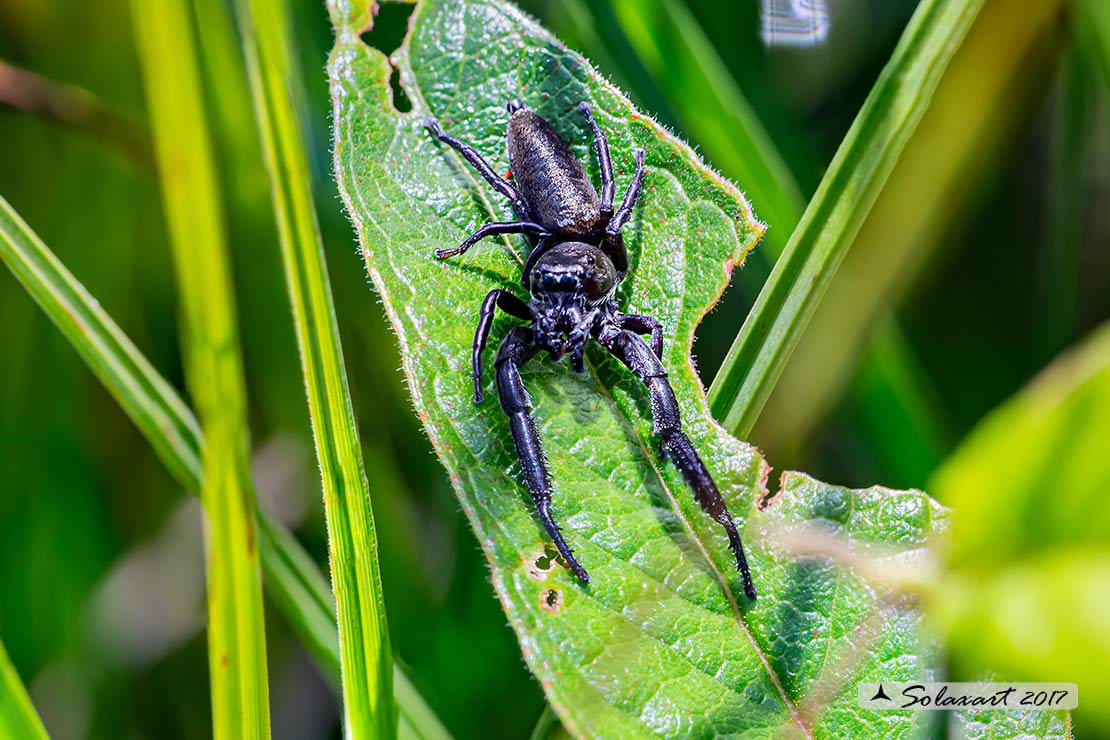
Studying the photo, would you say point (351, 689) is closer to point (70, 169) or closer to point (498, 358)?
point (498, 358)

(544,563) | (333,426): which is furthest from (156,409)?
(544,563)

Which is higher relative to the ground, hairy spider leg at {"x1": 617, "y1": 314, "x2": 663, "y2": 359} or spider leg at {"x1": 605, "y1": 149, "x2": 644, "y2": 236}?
spider leg at {"x1": 605, "y1": 149, "x2": 644, "y2": 236}

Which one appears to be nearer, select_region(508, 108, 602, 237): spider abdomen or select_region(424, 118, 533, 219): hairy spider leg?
select_region(424, 118, 533, 219): hairy spider leg

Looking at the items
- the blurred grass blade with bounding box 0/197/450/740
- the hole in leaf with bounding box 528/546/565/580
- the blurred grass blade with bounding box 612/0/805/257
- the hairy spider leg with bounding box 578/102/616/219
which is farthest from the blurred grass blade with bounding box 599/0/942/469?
the blurred grass blade with bounding box 0/197/450/740

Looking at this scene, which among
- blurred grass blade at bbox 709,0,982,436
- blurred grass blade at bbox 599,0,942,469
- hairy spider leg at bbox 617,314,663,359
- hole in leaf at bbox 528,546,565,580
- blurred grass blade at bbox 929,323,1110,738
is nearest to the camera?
blurred grass blade at bbox 929,323,1110,738

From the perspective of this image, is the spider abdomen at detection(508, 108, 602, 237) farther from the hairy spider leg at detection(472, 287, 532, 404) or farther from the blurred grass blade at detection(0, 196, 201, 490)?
the blurred grass blade at detection(0, 196, 201, 490)

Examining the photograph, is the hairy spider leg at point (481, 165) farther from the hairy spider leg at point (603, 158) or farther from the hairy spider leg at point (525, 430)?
the hairy spider leg at point (525, 430)

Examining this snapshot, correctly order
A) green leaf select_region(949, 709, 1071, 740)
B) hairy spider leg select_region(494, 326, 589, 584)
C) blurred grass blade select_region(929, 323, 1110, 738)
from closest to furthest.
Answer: blurred grass blade select_region(929, 323, 1110, 738)
green leaf select_region(949, 709, 1071, 740)
hairy spider leg select_region(494, 326, 589, 584)

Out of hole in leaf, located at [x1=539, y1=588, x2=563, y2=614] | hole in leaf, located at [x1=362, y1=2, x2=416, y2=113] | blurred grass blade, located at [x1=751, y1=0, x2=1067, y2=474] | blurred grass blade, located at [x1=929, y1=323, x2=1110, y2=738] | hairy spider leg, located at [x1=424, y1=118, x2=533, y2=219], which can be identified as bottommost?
blurred grass blade, located at [x1=751, y1=0, x2=1067, y2=474]

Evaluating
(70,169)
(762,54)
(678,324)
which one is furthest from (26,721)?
(762,54)
